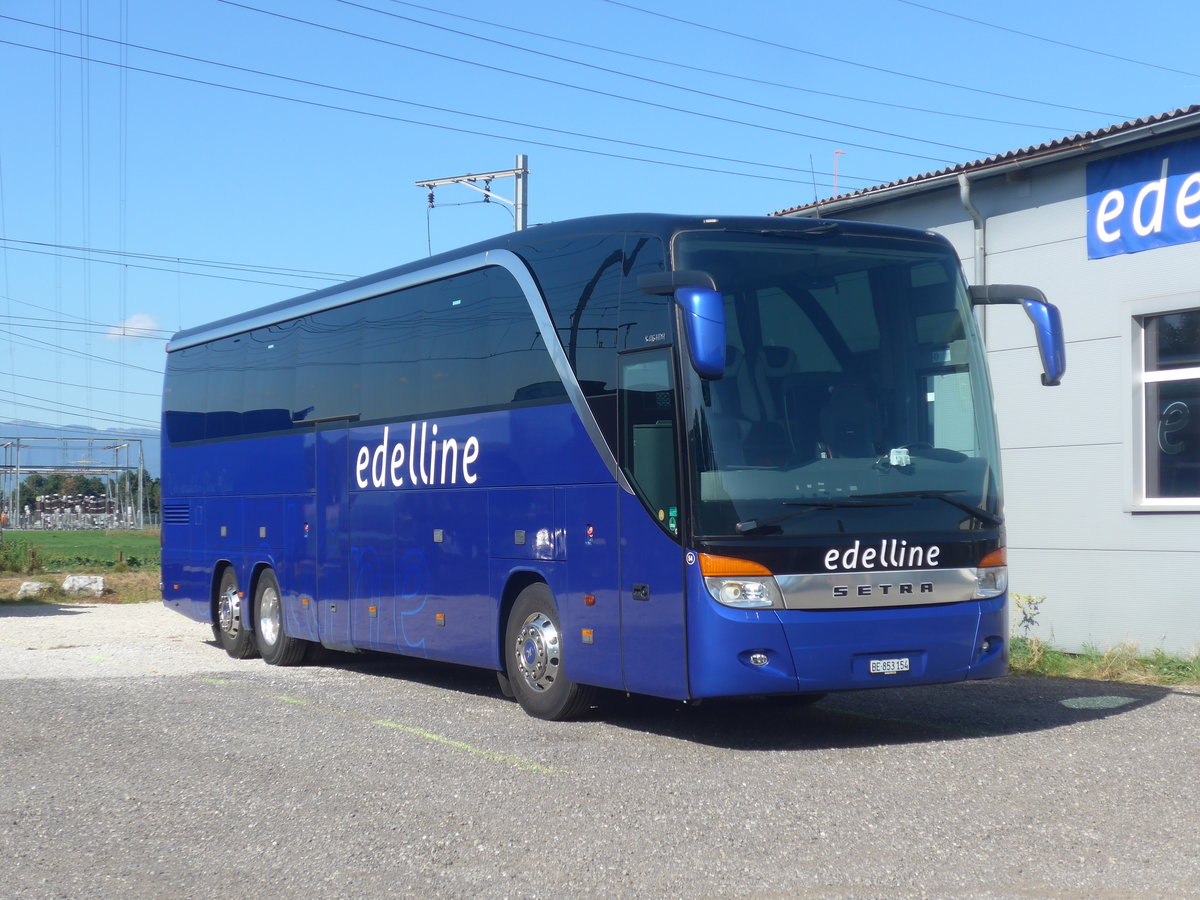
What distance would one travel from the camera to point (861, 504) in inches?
383

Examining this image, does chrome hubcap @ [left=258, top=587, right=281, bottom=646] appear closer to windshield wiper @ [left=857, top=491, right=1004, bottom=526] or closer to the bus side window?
the bus side window

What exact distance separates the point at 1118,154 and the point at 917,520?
6.52 meters

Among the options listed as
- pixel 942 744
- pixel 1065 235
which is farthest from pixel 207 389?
pixel 942 744

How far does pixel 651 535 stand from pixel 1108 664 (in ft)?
19.9

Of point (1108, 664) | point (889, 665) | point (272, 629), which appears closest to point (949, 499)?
point (889, 665)

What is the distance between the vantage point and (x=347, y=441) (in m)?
14.5

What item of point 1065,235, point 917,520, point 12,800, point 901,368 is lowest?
point 12,800

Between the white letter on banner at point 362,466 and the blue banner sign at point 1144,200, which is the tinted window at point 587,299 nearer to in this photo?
the white letter on banner at point 362,466

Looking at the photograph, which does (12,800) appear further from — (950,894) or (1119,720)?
(1119,720)

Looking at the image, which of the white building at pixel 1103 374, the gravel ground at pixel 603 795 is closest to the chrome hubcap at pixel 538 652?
the gravel ground at pixel 603 795

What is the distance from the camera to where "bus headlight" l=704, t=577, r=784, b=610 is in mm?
9445

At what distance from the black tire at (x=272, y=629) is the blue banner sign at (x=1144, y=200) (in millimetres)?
8882

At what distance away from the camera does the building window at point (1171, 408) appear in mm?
14320

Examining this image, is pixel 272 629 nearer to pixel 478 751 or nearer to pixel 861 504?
pixel 478 751
